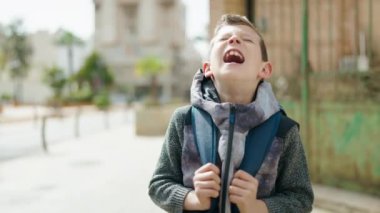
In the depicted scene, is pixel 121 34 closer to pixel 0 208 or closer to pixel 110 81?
pixel 110 81

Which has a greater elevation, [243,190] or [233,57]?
[233,57]

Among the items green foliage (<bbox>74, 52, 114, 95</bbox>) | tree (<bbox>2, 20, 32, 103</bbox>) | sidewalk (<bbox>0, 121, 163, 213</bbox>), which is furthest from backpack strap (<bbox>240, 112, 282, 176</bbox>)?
tree (<bbox>2, 20, 32, 103</bbox>)

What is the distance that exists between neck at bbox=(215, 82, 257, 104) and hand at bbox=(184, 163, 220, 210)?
253 millimetres

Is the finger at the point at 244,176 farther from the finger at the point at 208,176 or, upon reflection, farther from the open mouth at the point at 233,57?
the open mouth at the point at 233,57

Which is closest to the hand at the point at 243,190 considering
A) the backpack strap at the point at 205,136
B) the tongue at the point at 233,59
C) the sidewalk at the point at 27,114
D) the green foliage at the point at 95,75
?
the backpack strap at the point at 205,136

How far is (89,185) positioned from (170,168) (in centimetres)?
589

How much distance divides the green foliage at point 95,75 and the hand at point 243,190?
60884 millimetres

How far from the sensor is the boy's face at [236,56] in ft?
5.47

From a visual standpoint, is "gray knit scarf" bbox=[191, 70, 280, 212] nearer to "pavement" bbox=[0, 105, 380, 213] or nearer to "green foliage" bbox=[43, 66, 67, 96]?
"pavement" bbox=[0, 105, 380, 213]

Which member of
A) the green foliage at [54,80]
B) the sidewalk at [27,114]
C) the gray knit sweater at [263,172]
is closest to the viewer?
the gray knit sweater at [263,172]

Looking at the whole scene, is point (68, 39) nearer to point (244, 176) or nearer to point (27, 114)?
point (27, 114)

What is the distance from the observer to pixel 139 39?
65562 mm

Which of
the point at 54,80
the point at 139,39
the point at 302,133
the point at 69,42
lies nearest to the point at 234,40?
the point at 302,133

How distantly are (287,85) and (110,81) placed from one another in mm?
57614
